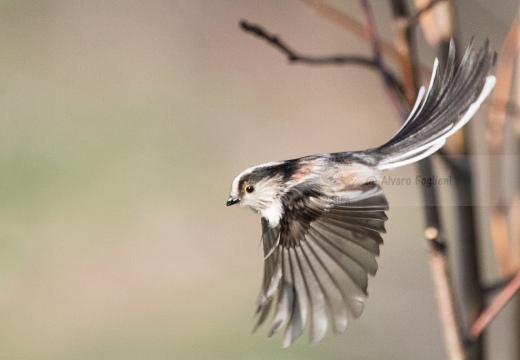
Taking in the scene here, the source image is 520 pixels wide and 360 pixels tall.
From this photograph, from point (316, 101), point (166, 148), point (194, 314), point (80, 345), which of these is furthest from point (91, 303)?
point (316, 101)

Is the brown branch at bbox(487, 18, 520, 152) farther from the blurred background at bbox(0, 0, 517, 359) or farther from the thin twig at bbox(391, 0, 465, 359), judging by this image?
the blurred background at bbox(0, 0, 517, 359)

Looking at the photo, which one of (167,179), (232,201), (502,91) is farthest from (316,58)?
(167,179)

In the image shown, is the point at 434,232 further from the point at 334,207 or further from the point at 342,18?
the point at 342,18

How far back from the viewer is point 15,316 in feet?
4.34

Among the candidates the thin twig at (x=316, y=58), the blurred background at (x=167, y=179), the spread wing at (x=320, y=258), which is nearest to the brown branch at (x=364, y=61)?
the thin twig at (x=316, y=58)

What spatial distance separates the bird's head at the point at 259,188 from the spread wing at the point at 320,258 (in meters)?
0.01

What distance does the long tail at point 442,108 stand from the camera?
0.26 metres

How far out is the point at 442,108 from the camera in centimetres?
30

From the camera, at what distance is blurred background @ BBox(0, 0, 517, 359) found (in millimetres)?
1165

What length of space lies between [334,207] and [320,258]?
2.2 inches

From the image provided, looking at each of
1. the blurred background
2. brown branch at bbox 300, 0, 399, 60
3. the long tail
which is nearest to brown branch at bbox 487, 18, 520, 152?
brown branch at bbox 300, 0, 399, 60

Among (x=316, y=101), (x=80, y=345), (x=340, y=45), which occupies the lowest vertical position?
(x=80, y=345)

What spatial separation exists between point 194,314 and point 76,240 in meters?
0.30

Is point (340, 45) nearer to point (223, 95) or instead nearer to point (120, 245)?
point (223, 95)
